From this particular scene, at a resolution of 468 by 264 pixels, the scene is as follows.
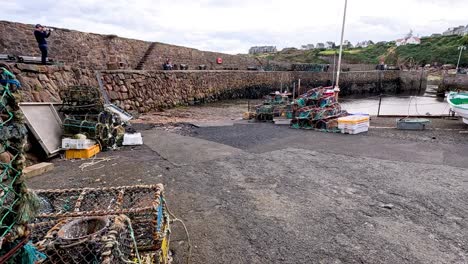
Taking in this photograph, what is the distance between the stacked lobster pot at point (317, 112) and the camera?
11085 millimetres

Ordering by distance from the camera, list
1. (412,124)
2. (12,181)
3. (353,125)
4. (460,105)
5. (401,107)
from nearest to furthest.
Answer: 1. (12,181)
2. (353,125)
3. (412,124)
4. (460,105)
5. (401,107)

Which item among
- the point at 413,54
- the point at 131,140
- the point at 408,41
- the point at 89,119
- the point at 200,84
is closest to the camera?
the point at 89,119

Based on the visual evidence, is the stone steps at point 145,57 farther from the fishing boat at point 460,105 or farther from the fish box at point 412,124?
the fishing boat at point 460,105

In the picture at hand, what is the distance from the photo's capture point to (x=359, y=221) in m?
4.03

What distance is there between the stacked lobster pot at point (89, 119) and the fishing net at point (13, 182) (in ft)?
20.9

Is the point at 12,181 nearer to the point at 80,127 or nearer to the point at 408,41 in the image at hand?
the point at 80,127

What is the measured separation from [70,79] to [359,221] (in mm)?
11665

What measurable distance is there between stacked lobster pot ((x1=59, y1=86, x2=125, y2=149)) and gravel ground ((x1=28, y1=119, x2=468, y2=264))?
73cm

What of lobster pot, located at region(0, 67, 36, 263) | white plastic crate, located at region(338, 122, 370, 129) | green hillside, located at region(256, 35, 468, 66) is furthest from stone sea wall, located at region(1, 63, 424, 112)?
green hillside, located at region(256, 35, 468, 66)

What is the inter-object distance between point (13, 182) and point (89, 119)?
686 centimetres

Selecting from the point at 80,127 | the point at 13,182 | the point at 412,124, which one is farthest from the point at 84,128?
the point at 412,124

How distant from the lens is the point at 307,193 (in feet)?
16.5

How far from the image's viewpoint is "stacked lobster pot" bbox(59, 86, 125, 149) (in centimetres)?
757

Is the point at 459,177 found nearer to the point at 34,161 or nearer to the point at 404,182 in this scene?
the point at 404,182
